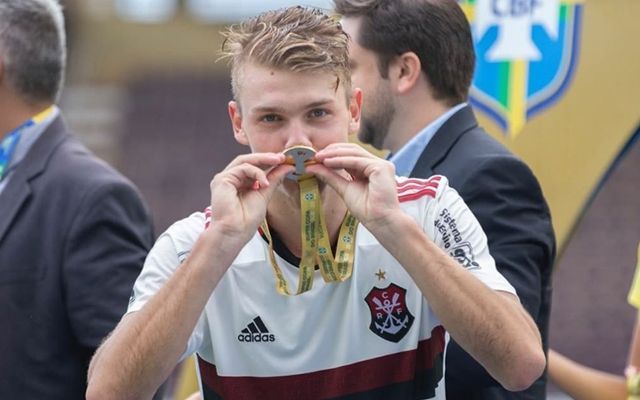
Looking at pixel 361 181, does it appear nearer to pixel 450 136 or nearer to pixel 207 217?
pixel 207 217

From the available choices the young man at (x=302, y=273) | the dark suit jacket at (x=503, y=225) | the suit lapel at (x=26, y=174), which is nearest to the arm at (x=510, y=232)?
the dark suit jacket at (x=503, y=225)

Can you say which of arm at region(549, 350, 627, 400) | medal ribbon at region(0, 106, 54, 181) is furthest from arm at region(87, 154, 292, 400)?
arm at region(549, 350, 627, 400)

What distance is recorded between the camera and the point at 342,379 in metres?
2.60

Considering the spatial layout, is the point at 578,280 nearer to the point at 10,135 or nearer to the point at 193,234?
the point at 10,135

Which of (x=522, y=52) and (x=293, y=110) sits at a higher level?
(x=293, y=110)

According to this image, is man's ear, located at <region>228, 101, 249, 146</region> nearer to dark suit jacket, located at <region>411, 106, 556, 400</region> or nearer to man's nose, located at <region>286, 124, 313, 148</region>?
man's nose, located at <region>286, 124, 313, 148</region>

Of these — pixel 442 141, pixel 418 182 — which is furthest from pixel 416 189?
pixel 442 141

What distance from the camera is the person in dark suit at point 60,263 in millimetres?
3414

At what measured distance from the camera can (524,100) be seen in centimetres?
400

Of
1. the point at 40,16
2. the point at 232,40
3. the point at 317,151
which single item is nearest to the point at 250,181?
the point at 317,151

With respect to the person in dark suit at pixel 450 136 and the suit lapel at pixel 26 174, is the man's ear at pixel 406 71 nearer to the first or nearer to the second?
the person in dark suit at pixel 450 136

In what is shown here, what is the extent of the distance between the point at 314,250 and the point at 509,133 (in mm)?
1630

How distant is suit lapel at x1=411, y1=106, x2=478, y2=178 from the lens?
131 inches

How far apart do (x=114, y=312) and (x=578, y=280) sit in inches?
377
